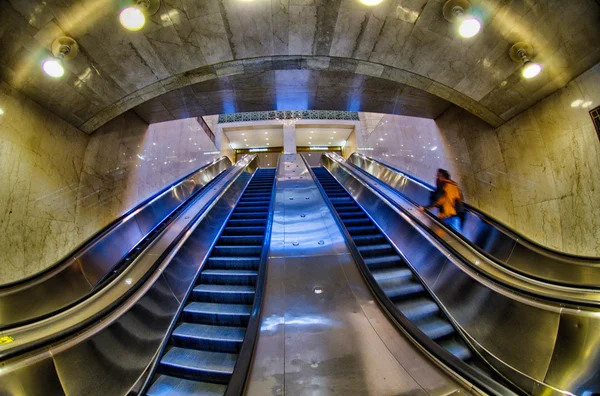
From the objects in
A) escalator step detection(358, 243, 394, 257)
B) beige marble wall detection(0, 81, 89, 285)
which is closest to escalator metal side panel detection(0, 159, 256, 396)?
beige marble wall detection(0, 81, 89, 285)

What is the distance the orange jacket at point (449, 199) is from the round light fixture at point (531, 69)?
1961mm

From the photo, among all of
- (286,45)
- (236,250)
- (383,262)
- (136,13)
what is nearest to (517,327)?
(383,262)

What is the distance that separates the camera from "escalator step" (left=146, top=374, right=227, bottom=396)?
2.17 metres

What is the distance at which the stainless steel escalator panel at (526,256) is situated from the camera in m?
3.22

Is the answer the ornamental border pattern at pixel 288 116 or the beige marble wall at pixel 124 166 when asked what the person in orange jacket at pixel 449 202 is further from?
the ornamental border pattern at pixel 288 116

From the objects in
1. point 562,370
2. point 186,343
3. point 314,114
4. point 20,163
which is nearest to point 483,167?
point 562,370

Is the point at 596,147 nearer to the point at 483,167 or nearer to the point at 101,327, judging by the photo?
the point at 483,167

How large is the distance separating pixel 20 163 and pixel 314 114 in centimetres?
1851

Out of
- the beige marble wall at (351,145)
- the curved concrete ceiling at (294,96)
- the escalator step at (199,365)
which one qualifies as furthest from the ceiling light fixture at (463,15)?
the beige marble wall at (351,145)

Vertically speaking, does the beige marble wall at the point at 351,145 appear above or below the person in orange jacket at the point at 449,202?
above

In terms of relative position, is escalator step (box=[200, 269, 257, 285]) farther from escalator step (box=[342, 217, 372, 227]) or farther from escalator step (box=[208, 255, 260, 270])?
escalator step (box=[342, 217, 372, 227])

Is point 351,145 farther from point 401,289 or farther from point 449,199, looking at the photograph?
point 401,289

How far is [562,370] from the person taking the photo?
1.95 m

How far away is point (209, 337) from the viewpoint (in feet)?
8.54
